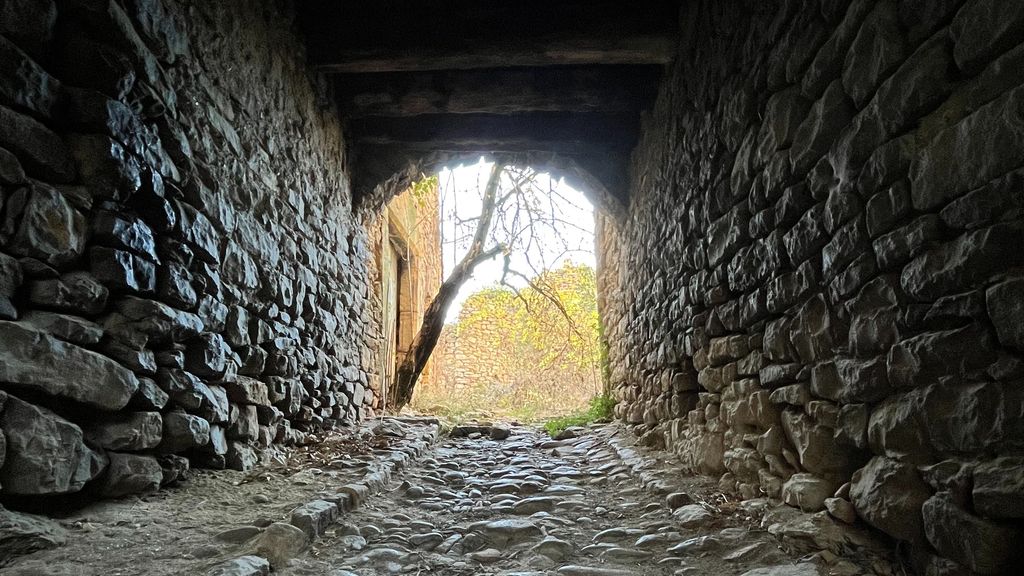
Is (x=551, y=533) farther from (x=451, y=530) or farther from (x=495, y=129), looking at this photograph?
(x=495, y=129)

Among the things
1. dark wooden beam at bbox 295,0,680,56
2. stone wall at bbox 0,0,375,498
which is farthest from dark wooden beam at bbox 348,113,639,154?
stone wall at bbox 0,0,375,498

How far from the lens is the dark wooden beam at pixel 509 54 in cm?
379

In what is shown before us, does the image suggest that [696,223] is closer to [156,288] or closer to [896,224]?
[896,224]

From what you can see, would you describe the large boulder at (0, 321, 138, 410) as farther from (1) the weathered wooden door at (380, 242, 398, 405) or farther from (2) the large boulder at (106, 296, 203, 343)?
(1) the weathered wooden door at (380, 242, 398, 405)

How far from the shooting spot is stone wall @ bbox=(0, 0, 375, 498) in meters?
1.63

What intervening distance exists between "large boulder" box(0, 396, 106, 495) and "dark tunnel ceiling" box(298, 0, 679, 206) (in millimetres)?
3192

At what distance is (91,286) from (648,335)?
350 cm

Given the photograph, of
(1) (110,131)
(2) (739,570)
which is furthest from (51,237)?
(2) (739,570)

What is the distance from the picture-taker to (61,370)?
1.69 metres

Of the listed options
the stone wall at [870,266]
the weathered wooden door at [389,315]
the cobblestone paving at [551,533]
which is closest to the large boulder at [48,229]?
the cobblestone paving at [551,533]

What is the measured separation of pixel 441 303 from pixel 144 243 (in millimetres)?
5656

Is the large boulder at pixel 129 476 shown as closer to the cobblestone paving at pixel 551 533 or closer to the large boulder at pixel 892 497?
the cobblestone paving at pixel 551 533

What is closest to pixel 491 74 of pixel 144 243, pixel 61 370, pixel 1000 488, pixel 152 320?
pixel 144 243

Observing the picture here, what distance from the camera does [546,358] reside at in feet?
35.2
